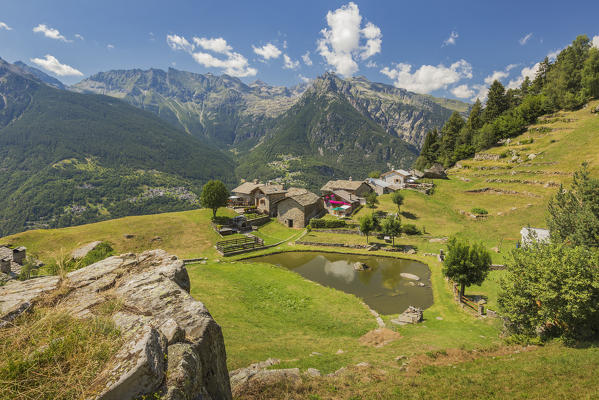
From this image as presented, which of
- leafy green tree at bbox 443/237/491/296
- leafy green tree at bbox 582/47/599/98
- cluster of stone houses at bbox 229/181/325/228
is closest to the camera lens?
leafy green tree at bbox 443/237/491/296

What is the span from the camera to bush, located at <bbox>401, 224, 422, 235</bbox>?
4747 cm

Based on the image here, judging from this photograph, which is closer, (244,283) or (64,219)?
(244,283)

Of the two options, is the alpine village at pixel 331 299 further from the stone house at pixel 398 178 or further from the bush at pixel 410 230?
the stone house at pixel 398 178

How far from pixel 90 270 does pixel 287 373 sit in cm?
1001

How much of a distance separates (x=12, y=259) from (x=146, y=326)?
46528 millimetres

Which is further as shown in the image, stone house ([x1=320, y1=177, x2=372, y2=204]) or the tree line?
stone house ([x1=320, y1=177, x2=372, y2=204])

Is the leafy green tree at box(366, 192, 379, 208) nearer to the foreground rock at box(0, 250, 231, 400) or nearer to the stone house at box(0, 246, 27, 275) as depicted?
the foreground rock at box(0, 250, 231, 400)

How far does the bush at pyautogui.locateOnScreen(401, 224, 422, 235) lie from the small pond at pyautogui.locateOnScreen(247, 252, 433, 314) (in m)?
10.7

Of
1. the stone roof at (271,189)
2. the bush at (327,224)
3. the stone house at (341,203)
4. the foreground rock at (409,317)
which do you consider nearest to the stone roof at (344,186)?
the stone house at (341,203)

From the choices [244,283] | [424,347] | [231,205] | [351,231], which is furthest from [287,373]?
[231,205]

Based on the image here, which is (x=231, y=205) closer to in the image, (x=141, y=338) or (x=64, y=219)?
(x=141, y=338)

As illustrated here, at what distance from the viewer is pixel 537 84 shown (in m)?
88.4

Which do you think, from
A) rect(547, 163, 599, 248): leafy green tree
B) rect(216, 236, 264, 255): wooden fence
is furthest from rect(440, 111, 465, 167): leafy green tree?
rect(216, 236, 264, 255): wooden fence

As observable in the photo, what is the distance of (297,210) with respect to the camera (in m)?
59.1
